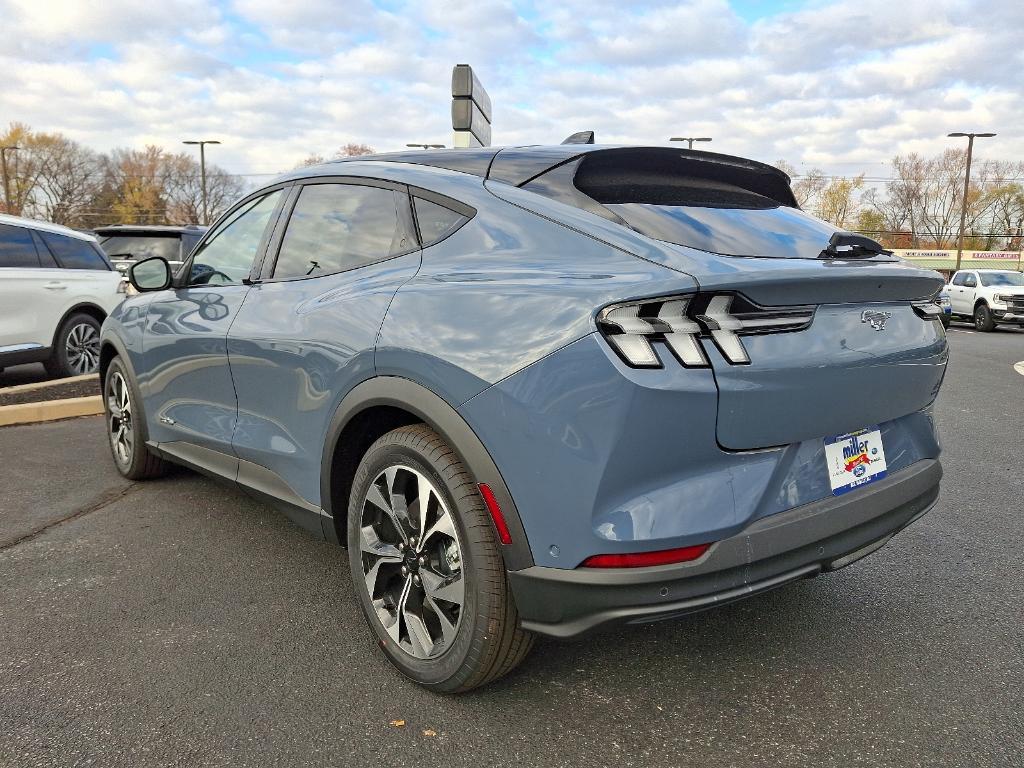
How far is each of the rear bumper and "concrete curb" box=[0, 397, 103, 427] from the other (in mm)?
5259

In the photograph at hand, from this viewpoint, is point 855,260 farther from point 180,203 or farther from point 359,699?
point 180,203

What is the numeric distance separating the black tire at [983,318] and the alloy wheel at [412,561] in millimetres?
23495

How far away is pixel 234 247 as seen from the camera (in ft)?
11.6

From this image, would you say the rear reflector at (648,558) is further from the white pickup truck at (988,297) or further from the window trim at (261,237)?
the white pickup truck at (988,297)

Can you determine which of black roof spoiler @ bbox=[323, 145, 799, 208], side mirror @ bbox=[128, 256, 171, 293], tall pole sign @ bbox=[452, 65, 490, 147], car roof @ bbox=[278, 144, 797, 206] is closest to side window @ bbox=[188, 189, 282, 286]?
side mirror @ bbox=[128, 256, 171, 293]

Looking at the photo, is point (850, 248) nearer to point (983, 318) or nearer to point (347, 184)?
point (347, 184)

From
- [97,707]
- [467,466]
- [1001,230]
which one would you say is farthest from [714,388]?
[1001,230]

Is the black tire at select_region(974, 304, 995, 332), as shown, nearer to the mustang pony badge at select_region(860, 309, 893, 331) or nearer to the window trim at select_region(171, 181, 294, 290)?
the mustang pony badge at select_region(860, 309, 893, 331)

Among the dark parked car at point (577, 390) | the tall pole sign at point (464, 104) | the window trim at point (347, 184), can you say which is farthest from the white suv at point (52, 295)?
the dark parked car at point (577, 390)

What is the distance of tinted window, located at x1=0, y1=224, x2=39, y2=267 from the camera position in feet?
25.0

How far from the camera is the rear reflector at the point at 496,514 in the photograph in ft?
6.67

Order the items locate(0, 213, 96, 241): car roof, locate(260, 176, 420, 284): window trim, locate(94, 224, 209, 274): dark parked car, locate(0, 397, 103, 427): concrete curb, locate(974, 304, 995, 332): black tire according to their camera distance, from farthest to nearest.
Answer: locate(974, 304, 995, 332): black tire < locate(94, 224, 209, 274): dark parked car < locate(0, 213, 96, 241): car roof < locate(0, 397, 103, 427): concrete curb < locate(260, 176, 420, 284): window trim

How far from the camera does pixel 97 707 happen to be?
2.30 meters

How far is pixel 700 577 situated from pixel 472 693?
0.87m
